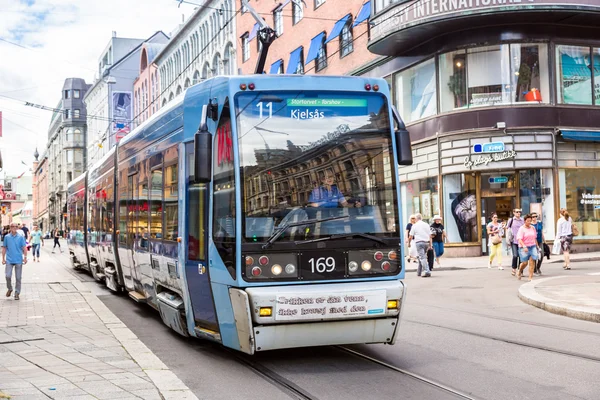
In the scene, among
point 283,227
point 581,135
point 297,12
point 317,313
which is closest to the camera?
point 317,313

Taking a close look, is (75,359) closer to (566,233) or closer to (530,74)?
(566,233)

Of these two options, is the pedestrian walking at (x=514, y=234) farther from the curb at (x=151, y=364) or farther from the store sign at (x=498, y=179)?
the curb at (x=151, y=364)

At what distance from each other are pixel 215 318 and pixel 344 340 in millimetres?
1371

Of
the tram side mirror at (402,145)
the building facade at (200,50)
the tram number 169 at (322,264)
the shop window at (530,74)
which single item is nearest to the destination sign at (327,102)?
the tram side mirror at (402,145)

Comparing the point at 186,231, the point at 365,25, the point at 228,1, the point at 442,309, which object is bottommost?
the point at 442,309

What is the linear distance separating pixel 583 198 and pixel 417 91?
7240 millimetres

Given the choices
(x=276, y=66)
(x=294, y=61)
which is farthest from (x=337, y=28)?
(x=276, y=66)

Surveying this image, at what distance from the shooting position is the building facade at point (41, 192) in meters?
145

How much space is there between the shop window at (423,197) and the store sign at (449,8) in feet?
18.8

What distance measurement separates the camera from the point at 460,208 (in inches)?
1057

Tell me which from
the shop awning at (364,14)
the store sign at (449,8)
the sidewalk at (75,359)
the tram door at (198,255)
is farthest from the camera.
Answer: the shop awning at (364,14)

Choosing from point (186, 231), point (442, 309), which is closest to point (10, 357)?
point (186, 231)

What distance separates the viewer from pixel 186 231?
28.0 feet

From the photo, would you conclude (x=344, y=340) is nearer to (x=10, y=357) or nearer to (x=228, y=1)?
(x=10, y=357)
